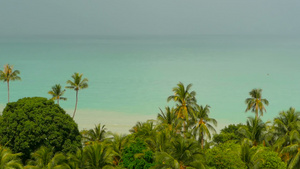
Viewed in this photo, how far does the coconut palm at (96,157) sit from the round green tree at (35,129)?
563cm

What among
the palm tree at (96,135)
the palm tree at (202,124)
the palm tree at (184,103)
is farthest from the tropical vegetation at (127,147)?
the palm tree at (184,103)

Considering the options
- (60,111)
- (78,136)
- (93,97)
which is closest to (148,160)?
(78,136)

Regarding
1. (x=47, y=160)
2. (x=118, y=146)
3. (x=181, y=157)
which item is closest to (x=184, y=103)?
(x=118, y=146)

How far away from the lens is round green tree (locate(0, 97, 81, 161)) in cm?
3108

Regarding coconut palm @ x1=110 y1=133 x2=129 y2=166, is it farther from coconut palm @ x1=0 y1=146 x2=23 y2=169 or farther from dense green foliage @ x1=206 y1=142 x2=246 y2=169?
coconut palm @ x1=0 y1=146 x2=23 y2=169

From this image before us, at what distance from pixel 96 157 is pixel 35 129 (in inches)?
307

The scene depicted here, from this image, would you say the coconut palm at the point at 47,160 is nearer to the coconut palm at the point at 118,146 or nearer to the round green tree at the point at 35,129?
the round green tree at the point at 35,129

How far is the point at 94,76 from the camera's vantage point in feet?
457

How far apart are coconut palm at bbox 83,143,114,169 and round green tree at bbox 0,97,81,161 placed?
5.63 metres

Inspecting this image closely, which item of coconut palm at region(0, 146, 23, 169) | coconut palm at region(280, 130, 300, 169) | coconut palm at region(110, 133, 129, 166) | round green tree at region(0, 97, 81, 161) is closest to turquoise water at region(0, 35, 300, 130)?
round green tree at region(0, 97, 81, 161)

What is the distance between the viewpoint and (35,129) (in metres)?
31.2

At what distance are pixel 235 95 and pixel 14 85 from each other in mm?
77017

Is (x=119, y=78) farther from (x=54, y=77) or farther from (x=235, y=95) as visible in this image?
(x=235, y=95)

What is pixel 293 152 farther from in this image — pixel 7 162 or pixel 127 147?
pixel 7 162
